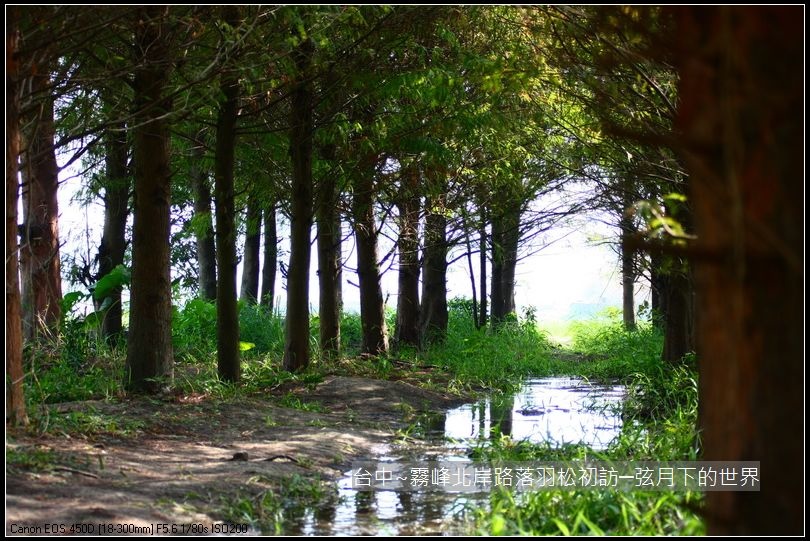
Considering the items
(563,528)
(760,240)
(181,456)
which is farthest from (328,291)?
(760,240)

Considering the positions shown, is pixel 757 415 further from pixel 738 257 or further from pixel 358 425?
pixel 358 425

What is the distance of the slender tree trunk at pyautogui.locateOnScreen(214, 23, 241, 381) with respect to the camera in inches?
421

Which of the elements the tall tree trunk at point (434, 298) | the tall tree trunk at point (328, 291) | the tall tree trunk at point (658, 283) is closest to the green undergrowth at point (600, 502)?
the tall tree trunk at point (658, 283)

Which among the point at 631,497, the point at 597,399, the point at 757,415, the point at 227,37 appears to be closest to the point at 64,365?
the point at 227,37

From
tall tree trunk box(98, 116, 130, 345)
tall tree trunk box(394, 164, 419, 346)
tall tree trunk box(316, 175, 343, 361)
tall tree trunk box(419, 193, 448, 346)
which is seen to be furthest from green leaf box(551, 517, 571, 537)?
tall tree trunk box(419, 193, 448, 346)

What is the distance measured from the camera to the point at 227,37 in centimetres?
757

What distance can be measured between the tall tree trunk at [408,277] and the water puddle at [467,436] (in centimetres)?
351

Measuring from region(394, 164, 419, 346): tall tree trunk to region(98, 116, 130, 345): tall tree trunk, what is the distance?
191 inches

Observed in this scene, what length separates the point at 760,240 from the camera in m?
2.36

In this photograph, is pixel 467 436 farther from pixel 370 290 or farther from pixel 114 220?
pixel 114 220

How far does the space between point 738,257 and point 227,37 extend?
610 centimetres

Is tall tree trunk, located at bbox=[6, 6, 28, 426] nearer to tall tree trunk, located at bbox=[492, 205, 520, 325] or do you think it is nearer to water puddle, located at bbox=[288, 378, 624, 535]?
water puddle, located at bbox=[288, 378, 624, 535]

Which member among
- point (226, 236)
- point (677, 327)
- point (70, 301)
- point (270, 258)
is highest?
point (270, 258)

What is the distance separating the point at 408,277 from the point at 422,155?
187 inches
